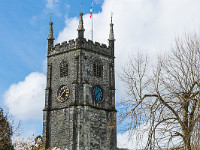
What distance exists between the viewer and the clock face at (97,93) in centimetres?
5241

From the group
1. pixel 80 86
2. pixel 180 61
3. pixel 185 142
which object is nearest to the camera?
pixel 185 142

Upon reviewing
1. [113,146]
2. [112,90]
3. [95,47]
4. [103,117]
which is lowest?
[113,146]

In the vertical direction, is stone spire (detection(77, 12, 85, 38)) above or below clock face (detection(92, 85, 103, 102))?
above

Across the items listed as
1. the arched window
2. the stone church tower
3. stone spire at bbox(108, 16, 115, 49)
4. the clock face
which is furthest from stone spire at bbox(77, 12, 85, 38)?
the clock face

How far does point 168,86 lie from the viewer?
1866 centimetres

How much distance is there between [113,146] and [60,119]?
7108mm

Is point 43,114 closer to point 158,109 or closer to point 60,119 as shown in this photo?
point 60,119

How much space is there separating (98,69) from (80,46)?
369 cm

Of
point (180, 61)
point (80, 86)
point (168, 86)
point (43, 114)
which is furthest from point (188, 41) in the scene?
point (43, 114)

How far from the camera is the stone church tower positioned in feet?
165

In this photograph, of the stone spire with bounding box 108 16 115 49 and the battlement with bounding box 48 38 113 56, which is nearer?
the battlement with bounding box 48 38 113 56

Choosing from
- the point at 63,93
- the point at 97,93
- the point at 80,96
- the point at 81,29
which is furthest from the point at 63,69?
the point at 81,29

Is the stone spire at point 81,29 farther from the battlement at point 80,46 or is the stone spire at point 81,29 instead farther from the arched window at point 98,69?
the arched window at point 98,69

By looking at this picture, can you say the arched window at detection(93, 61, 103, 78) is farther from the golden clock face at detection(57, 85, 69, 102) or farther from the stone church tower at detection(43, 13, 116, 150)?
the golden clock face at detection(57, 85, 69, 102)
